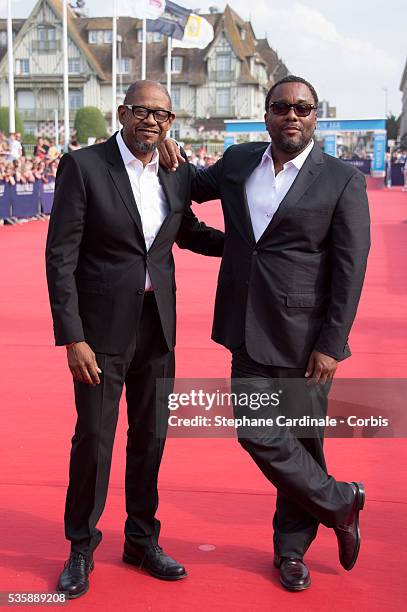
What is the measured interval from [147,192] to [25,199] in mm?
18539

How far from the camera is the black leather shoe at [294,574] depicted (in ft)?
11.1

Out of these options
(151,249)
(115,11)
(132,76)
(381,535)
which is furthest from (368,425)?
(132,76)

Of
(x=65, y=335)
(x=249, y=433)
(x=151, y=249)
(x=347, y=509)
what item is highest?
(x=151, y=249)

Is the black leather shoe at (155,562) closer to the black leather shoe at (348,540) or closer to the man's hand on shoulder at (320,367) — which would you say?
the black leather shoe at (348,540)

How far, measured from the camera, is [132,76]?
72.1 m

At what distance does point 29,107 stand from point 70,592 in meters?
74.2

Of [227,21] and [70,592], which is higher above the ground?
[227,21]

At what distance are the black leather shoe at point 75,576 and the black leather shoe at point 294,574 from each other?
2.50 ft

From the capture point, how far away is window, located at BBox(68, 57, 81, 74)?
72812 mm

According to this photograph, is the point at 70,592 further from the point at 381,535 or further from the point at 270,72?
the point at 270,72

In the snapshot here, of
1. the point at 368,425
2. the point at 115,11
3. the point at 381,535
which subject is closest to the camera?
Answer: the point at 381,535

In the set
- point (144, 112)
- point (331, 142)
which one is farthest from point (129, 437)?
point (331, 142)

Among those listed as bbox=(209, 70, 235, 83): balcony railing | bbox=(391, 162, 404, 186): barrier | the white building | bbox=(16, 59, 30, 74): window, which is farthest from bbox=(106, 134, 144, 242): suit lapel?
bbox=(16, 59, 30, 74): window

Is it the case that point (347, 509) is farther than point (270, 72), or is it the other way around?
point (270, 72)
